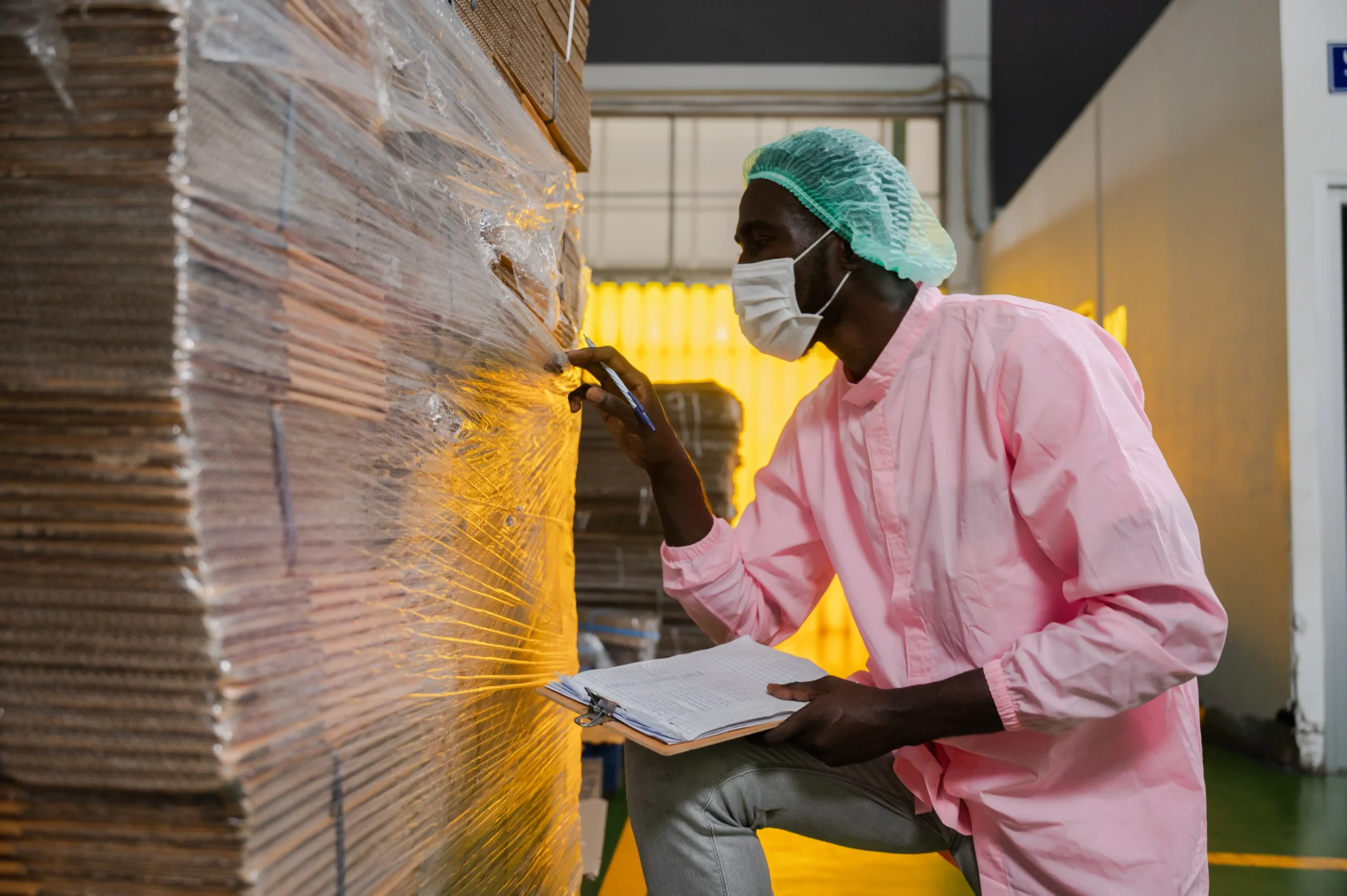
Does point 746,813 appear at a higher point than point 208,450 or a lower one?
lower

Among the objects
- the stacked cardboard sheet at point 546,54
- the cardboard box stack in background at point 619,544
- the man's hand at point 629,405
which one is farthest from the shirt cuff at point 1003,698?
the cardboard box stack in background at point 619,544

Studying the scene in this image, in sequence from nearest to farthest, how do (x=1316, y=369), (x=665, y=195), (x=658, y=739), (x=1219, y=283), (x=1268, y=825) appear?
(x=658, y=739), (x=1268, y=825), (x=1316, y=369), (x=1219, y=283), (x=665, y=195)

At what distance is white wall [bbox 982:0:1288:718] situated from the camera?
3.19 meters

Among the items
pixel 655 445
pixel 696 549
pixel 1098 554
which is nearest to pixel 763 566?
pixel 696 549

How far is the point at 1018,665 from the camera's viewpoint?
1.14m

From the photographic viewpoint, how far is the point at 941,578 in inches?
52.3

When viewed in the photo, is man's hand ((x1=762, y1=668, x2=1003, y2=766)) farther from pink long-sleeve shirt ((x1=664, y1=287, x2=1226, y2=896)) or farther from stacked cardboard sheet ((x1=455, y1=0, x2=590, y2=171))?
stacked cardboard sheet ((x1=455, y1=0, x2=590, y2=171))

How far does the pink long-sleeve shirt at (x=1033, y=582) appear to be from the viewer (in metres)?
1.11

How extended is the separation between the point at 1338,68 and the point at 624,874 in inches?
130

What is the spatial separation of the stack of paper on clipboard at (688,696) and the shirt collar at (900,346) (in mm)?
428

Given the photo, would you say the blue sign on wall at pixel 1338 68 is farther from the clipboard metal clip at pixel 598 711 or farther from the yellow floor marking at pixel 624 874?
the clipboard metal clip at pixel 598 711

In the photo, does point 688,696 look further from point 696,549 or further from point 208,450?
point 208,450

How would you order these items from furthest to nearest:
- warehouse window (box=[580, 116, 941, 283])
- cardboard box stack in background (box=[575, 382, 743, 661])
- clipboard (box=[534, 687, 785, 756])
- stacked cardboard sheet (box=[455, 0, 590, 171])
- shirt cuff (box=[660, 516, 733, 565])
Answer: warehouse window (box=[580, 116, 941, 283]) < cardboard box stack in background (box=[575, 382, 743, 661]) < shirt cuff (box=[660, 516, 733, 565]) < stacked cardboard sheet (box=[455, 0, 590, 171]) < clipboard (box=[534, 687, 785, 756])

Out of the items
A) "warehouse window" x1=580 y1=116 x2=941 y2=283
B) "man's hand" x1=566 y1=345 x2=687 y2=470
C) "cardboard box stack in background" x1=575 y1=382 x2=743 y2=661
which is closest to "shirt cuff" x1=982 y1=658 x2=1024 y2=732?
"man's hand" x1=566 y1=345 x2=687 y2=470
